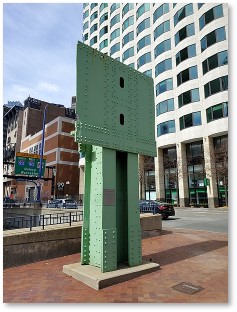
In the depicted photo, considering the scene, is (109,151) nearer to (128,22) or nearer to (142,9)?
(142,9)

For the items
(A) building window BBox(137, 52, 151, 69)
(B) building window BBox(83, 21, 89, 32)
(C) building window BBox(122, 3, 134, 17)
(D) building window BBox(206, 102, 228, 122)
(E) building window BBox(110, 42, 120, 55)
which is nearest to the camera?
(D) building window BBox(206, 102, 228, 122)

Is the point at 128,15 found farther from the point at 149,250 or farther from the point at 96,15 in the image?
the point at 149,250

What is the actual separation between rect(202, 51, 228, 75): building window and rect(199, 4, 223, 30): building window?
5.05 metres

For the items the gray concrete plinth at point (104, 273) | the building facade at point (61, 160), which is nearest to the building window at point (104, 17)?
the building facade at point (61, 160)

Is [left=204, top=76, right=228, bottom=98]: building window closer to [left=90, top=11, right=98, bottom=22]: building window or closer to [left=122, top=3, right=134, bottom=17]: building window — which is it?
[left=122, top=3, right=134, bottom=17]: building window

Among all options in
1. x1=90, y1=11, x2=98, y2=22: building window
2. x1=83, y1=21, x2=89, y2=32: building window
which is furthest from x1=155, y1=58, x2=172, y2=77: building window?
x1=83, y1=21, x2=89, y2=32: building window

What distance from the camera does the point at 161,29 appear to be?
4244cm

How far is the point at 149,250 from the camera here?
909 centimetres

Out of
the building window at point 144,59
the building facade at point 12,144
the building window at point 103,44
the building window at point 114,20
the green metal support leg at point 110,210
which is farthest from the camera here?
the building facade at point 12,144

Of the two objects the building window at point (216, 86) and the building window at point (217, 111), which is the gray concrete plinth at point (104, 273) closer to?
the building window at point (217, 111)

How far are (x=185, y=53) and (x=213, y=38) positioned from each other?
16.3ft

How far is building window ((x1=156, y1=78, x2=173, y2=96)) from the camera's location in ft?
132

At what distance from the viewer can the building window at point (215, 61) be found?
105ft

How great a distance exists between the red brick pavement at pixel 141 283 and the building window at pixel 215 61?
2936cm
